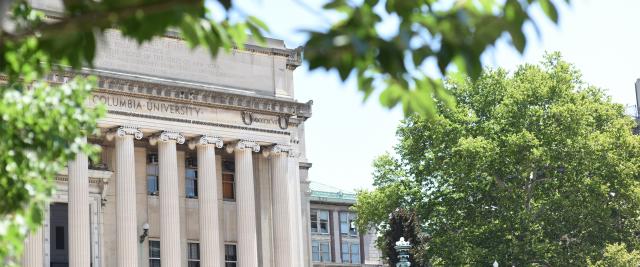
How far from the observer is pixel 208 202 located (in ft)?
176

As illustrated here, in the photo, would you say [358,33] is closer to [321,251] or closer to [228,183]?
[228,183]

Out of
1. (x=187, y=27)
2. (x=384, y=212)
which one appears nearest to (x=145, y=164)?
(x=384, y=212)

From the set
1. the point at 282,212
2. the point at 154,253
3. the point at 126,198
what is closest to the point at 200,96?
the point at 126,198

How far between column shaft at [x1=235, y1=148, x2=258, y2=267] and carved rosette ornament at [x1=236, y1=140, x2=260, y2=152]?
0.14 metres

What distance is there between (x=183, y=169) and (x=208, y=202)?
310cm

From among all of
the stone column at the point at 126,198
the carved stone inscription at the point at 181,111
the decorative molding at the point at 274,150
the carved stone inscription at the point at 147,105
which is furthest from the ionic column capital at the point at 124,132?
the decorative molding at the point at 274,150

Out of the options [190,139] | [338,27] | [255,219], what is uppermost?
[190,139]

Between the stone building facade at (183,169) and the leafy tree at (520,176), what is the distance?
24.4 feet

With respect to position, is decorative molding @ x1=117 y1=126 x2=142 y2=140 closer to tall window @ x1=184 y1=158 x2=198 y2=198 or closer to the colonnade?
the colonnade

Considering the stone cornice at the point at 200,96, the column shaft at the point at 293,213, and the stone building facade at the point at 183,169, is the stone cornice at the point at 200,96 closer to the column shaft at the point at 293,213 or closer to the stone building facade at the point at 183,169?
the stone building facade at the point at 183,169

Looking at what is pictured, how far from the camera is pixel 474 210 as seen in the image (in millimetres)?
60969

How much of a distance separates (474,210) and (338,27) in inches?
2115

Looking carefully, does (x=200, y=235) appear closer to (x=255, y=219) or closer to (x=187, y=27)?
(x=255, y=219)

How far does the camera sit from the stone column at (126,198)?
50.8 metres
